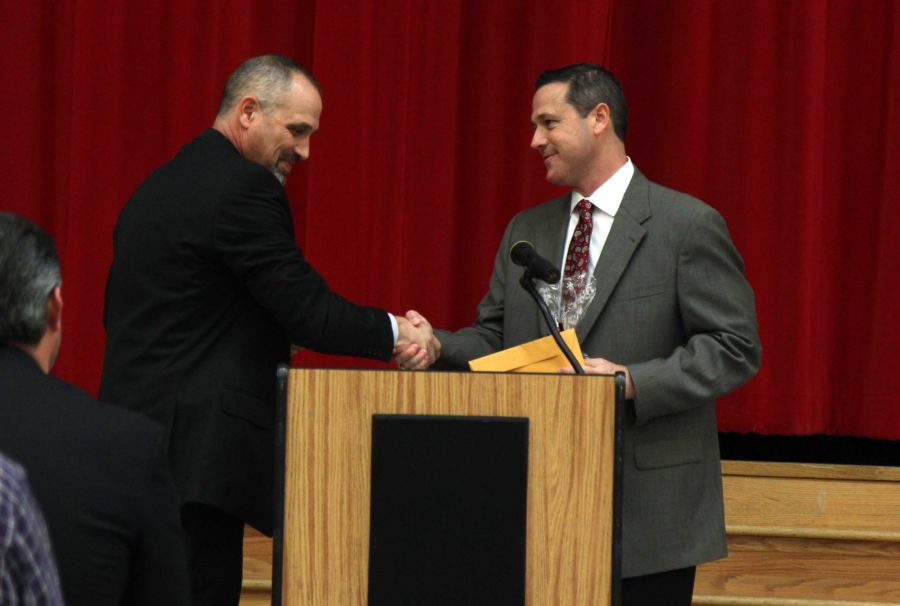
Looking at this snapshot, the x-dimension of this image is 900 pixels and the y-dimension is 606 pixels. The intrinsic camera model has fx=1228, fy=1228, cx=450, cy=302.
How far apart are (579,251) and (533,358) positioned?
35 cm

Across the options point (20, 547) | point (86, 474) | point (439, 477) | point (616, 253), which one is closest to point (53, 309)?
point (86, 474)

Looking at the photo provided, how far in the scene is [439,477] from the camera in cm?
178

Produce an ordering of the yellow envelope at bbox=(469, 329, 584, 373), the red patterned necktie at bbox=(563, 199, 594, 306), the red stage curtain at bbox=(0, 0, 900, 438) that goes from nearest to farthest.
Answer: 1. the yellow envelope at bbox=(469, 329, 584, 373)
2. the red patterned necktie at bbox=(563, 199, 594, 306)
3. the red stage curtain at bbox=(0, 0, 900, 438)

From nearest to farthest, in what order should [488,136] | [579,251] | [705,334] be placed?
[705,334] < [579,251] < [488,136]

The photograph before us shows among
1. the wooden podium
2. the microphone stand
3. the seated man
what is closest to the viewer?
the seated man

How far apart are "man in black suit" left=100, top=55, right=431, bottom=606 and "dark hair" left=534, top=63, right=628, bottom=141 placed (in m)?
0.61

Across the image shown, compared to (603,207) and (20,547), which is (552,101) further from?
(20,547)

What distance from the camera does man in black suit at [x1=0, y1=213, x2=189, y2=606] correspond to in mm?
1192

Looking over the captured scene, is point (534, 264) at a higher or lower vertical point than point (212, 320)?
higher

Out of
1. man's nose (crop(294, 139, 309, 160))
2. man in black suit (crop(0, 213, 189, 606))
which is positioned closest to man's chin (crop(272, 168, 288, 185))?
man's nose (crop(294, 139, 309, 160))

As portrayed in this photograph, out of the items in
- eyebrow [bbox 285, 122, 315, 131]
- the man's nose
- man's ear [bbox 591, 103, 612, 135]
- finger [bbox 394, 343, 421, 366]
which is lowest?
finger [bbox 394, 343, 421, 366]

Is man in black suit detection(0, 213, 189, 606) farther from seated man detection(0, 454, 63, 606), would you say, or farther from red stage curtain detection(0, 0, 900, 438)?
red stage curtain detection(0, 0, 900, 438)

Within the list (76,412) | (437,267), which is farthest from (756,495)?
(76,412)

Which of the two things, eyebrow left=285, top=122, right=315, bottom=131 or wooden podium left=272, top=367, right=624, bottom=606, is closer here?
wooden podium left=272, top=367, right=624, bottom=606
